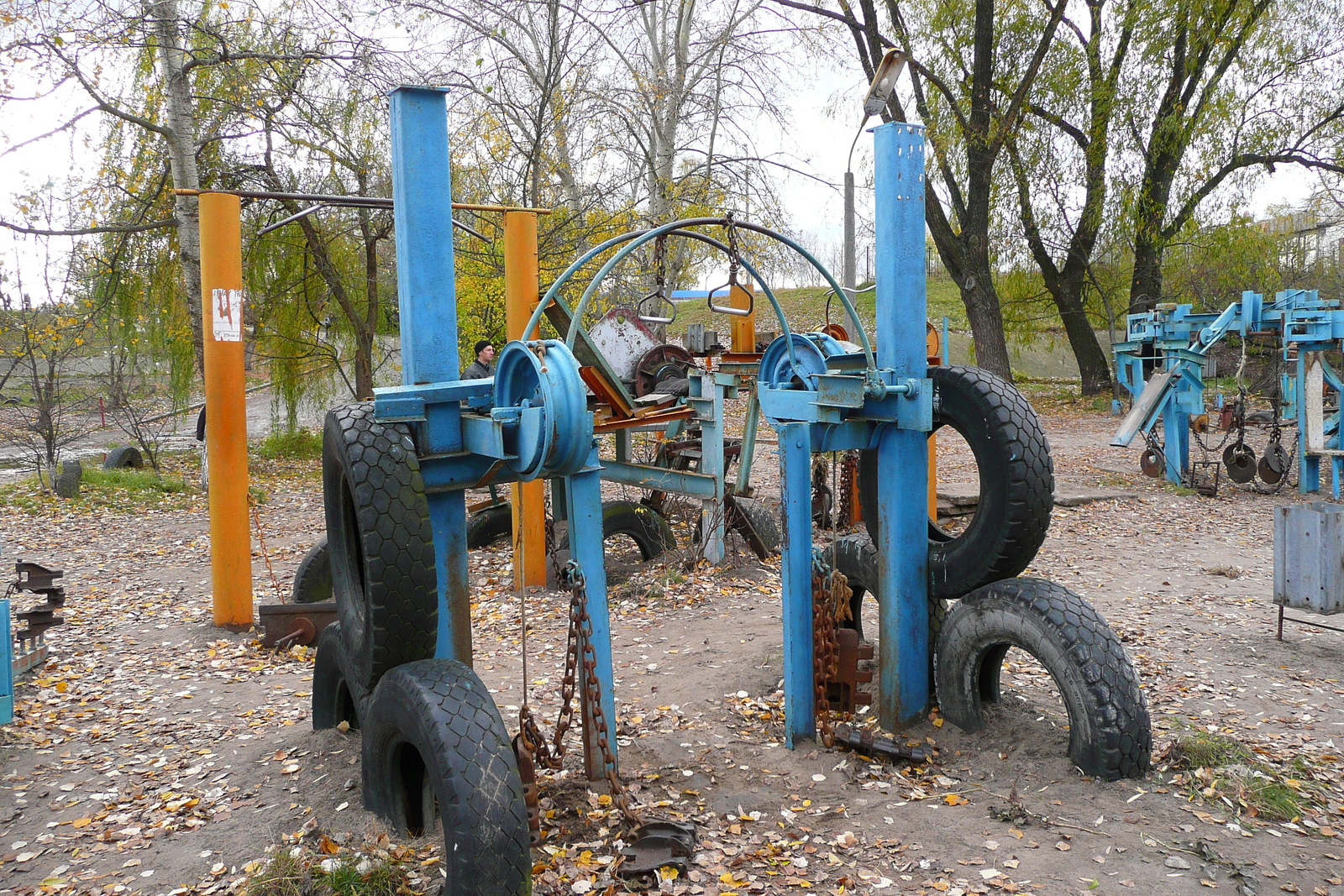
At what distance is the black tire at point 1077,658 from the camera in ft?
11.3

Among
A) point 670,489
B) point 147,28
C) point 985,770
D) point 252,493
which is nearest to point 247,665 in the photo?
point 670,489

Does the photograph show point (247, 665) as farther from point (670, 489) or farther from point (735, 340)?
point (735, 340)

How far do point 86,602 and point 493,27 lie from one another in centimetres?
882

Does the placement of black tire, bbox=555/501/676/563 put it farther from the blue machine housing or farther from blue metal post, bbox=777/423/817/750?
blue metal post, bbox=777/423/817/750

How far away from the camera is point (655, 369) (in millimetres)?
8164

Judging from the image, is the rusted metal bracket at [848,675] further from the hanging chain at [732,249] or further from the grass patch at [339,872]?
the grass patch at [339,872]

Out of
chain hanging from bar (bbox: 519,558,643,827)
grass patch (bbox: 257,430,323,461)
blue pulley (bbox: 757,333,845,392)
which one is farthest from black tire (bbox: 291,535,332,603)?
grass patch (bbox: 257,430,323,461)

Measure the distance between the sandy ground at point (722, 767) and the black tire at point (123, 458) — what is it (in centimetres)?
640

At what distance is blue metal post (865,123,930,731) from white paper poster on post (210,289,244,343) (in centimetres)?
416

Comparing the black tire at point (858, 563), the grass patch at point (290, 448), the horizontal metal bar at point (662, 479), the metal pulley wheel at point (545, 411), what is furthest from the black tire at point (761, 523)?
the grass patch at point (290, 448)

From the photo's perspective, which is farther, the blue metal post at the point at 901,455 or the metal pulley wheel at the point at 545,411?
the blue metal post at the point at 901,455

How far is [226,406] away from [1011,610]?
4961 millimetres

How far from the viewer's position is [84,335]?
12.7 m

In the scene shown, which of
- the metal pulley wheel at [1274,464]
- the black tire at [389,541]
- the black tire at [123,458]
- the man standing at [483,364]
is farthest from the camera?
the black tire at [123,458]
